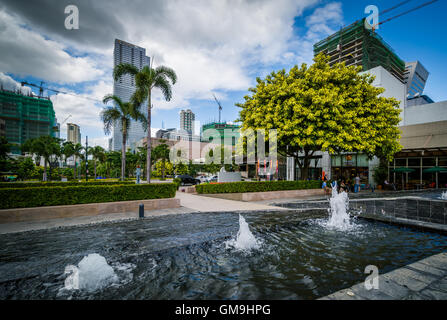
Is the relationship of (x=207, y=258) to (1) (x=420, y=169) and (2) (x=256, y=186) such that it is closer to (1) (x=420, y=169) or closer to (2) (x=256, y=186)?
(2) (x=256, y=186)

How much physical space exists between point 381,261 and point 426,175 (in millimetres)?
25697

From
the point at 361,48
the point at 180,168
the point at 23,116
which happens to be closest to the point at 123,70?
the point at 180,168

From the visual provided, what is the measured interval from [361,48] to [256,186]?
10696cm

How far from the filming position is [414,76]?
110812 millimetres

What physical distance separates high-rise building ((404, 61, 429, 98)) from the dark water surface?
140m

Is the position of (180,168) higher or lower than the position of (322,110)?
lower

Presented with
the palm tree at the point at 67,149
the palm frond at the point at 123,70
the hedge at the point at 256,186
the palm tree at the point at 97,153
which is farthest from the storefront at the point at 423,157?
the palm tree at the point at 97,153

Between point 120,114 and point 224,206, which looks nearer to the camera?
point 224,206

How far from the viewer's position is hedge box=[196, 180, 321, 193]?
53.8 feet

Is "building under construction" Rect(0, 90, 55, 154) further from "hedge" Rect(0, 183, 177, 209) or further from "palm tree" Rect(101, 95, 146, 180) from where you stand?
"hedge" Rect(0, 183, 177, 209)

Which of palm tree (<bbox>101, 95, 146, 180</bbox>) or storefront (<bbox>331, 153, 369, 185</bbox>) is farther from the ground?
palm tree (<bbox>101, 95, 146, 180</bbox>)

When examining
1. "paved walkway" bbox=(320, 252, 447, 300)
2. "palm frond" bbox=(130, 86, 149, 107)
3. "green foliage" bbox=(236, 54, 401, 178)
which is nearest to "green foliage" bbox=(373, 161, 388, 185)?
"green foliage" bbox=(236, 54, 401, 178)

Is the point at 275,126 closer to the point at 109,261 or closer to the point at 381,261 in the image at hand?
the point at 381,261

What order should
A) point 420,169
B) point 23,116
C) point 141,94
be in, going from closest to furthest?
point 141,94 < point 420,169 < point 23,116
